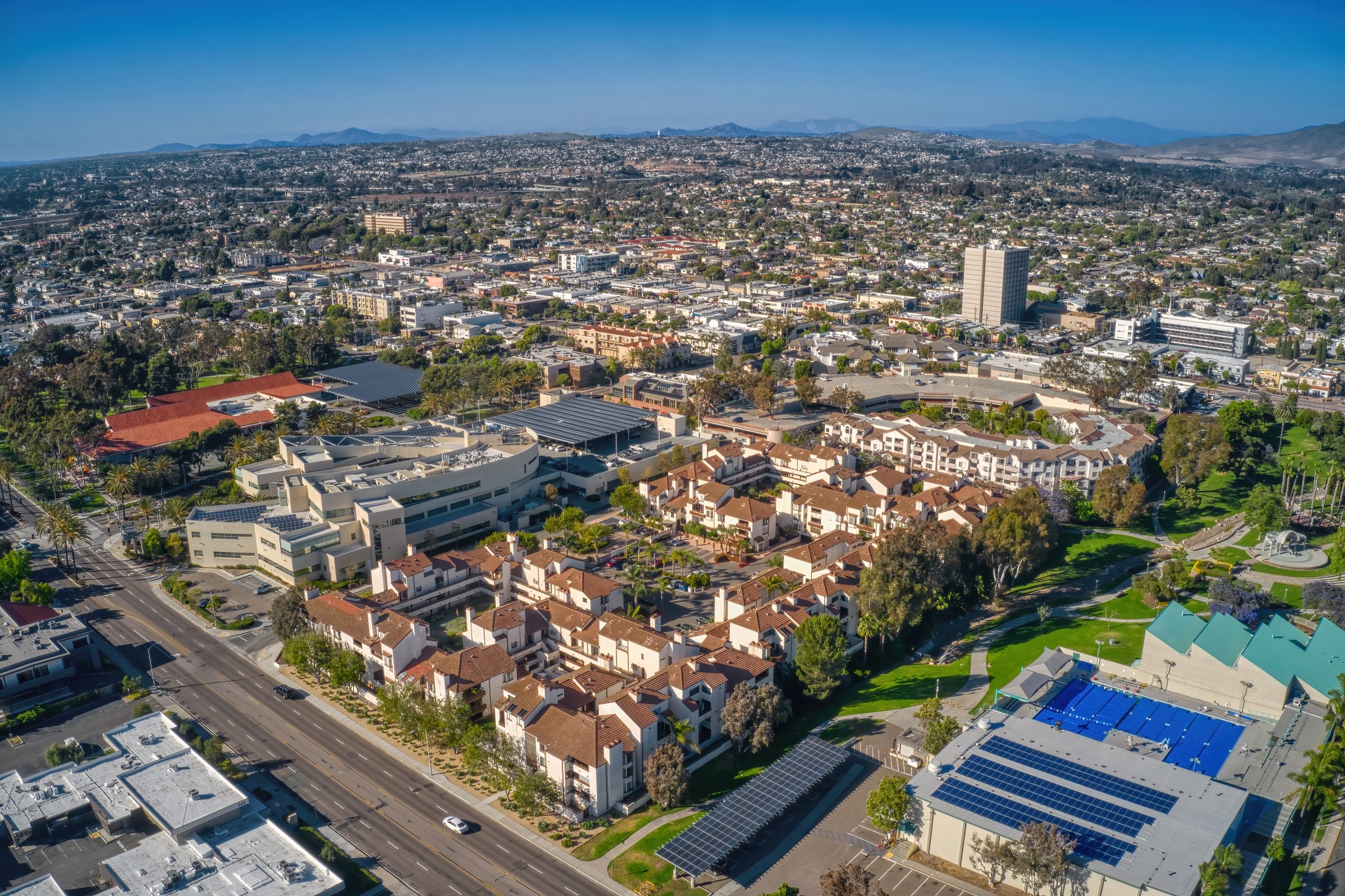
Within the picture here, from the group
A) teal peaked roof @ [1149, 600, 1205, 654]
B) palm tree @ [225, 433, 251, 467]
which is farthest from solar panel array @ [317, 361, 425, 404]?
teal peaked roof @ [1149, 600, 1205, 654]

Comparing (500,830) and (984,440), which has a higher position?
(984,440)

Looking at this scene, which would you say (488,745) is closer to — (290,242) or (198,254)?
(198,254)

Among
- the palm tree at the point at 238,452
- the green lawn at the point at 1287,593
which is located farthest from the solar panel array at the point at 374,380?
the green lawn at the point at 1287,593

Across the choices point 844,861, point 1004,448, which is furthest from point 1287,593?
point 844,861

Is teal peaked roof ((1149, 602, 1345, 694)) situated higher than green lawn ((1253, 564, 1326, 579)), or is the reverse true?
teal peaked roof ((1149, 602, 1345, 694))

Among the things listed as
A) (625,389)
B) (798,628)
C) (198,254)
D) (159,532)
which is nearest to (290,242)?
(198,254)

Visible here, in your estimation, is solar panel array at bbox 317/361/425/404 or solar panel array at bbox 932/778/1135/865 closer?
solar panel array at bbox 932/778/1135/865

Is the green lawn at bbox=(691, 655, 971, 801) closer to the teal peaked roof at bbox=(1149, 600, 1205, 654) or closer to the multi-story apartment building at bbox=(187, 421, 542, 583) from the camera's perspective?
the teal peaked roof at bbox=(1149, 600, 1205, 654)

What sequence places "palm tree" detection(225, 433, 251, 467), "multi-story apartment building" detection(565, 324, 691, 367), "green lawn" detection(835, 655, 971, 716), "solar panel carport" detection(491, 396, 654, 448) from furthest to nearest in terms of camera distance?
"multi-story apartment building" detection(565, 324, 691, 367) < "solar panel carport" detection(491, 396, 654, 448) < "palm tree" detection(225, 433, 251, 467) < "green lawn" detection(835, 655, 971, 716)
